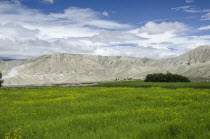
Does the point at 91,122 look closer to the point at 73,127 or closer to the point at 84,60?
the point at 73,127

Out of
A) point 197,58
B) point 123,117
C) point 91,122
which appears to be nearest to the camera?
point 91,122

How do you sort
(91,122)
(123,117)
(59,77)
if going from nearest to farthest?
(91,122) < (123,117) < (59,77)

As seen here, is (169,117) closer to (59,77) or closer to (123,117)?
(123,117)

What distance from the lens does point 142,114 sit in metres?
11.6

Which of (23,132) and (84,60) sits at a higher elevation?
(84,60)

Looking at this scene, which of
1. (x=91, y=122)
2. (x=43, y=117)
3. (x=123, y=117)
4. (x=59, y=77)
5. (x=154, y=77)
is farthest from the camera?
(x=59, y=77)

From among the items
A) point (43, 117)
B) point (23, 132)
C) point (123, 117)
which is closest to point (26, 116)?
point (43, 117)

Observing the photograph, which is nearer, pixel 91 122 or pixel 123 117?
pixel 91 122

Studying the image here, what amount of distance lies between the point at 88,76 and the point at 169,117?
11799 cm

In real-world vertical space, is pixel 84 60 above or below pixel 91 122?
above

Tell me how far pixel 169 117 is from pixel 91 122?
11.5 feet

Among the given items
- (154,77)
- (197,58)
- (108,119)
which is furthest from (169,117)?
(197,58)

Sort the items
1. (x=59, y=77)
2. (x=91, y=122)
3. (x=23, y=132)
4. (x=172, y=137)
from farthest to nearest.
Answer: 1. (x=59, y=77)
2. (x=91, y=122)
3. (x=23, y=132)
4. (x=172, y=137)

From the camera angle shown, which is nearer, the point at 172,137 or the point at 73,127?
the point at 172,137
